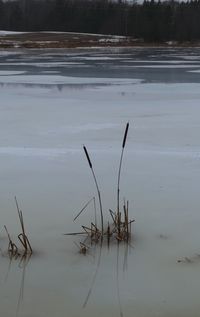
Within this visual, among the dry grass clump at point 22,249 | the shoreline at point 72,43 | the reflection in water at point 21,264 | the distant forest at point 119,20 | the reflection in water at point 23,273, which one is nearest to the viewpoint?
the reflection in water at point 23,273

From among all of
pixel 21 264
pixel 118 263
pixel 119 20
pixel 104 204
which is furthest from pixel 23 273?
pixel 119 20

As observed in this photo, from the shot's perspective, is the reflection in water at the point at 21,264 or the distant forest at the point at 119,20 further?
the distant forest at the point at 119,20

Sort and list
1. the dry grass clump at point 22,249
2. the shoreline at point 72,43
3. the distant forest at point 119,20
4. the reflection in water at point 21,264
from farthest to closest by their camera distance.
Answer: the distant forest at point 119,20, the shoreline at point 72,43, the dry grass clump at point 22,249, the reflection in water at point 21,264

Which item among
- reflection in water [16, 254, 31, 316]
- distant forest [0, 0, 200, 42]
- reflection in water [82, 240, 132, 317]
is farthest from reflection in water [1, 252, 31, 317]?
distant forest [0, 0, 200, 42]

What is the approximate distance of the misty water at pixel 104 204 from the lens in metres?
3.07

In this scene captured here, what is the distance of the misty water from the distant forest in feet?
149

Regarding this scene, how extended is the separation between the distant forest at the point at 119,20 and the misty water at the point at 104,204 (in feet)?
149

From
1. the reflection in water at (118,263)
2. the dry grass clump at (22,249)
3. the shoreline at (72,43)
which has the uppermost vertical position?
the shoreline at (72,43)

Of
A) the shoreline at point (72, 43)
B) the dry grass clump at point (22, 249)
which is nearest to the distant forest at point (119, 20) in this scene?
the shoreline at point (72, 43)

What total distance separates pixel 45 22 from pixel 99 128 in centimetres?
6745

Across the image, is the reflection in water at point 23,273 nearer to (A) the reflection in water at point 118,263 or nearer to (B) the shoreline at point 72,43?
(A) the reflection in water at point 118,263

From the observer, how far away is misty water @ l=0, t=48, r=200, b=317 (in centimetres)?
307

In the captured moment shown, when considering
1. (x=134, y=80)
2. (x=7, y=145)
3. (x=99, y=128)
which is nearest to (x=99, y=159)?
(x=7, y=145)

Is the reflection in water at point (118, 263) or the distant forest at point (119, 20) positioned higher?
the distant forest at point (119, 20)
